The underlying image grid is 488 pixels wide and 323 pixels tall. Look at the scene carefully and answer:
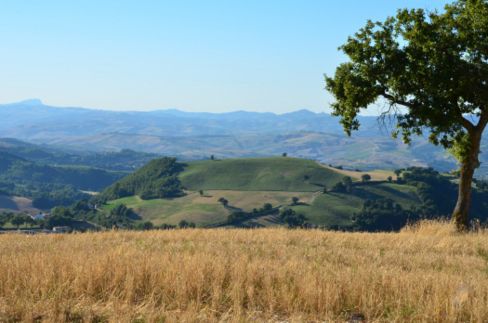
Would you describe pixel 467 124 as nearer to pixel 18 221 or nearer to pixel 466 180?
pixel 466 180

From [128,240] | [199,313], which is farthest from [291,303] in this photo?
[128,240]

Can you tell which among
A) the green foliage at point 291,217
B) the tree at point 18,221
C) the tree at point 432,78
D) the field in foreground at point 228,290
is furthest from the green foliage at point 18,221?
the field in foreground at point 228,290

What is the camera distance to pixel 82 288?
10.4 metres

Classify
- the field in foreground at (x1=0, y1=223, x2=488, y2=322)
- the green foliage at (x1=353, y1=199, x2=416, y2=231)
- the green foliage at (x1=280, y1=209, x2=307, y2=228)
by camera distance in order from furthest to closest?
1. the green foliage at (x1=280, y1=209, x2=307, y2=228)
2. the green foliage at (x1=353, y1=199, x2=416, y2=231)
3. the field in foreground at (x1=0, y1=223, x2=488, y2=322)

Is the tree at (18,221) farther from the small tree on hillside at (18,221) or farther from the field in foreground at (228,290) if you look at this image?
the field in foreground at (228,290)

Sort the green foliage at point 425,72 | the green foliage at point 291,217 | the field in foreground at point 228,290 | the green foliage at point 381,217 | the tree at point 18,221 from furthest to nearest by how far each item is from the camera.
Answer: the green foliage at point 291,217, the green foliage at point 381,217, the tree at point 18,221, the green foliage at point 425,72, the field in foreground at point 228,290

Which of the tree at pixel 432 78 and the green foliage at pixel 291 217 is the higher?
the tree at pixel 432 78

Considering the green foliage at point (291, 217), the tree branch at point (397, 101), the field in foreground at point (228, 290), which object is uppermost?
the tree branch at point (397, 101)

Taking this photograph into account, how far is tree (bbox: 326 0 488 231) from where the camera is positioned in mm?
24562

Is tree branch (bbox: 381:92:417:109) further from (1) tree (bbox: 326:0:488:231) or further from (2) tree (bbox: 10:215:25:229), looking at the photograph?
(2) tree (bbox: 10:215:25:229)

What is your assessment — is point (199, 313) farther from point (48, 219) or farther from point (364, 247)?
point (48, 219)

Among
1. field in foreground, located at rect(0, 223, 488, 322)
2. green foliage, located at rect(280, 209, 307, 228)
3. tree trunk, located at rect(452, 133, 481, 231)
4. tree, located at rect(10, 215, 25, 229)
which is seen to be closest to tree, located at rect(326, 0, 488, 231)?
tree trunk, located at rect(452, 133, 481, 231)

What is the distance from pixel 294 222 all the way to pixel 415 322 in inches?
7072

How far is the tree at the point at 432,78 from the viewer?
24.6 meters
